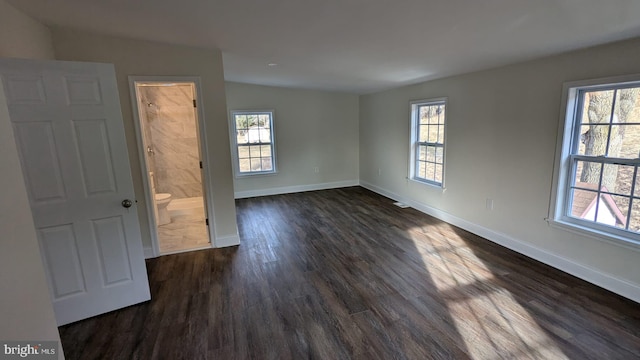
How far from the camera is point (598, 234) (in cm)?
276

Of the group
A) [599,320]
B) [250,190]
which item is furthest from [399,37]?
[250,190]

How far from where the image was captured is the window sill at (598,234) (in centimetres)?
256

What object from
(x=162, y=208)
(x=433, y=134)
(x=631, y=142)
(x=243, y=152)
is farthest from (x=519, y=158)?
(x=162, y=208)

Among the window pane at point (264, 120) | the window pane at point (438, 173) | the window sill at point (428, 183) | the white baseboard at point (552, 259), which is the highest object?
the window pane at point (264, 120)

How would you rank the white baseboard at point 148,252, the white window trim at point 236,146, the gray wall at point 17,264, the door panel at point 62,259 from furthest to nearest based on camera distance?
the white window trim at point 236,146
the white baseboard at point 148,252
the door panel at point 62,259
the gray wall at point 17,264

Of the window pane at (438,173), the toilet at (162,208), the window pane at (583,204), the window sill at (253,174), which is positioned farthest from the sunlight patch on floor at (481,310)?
the toilet at (162,208)

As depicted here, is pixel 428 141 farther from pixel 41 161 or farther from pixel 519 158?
pixel 41 161

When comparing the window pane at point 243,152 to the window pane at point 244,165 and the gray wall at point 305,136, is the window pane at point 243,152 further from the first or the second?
the gray wall at point 305,136

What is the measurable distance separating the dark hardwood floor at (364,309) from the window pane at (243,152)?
2775 mm

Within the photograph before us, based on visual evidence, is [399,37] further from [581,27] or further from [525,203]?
[525,203]

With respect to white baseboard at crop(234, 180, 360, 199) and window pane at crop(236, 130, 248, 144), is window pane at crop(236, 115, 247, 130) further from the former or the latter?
white baseboard at crop(234, 180, 360, 199)

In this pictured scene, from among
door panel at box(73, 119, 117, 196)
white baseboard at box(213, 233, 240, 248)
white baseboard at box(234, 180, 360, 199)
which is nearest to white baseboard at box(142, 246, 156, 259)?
white baseboard at box(213, 233, 240, 248)

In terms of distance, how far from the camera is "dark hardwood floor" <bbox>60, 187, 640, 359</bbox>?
210 centimetres

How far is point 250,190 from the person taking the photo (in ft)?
21.2
